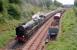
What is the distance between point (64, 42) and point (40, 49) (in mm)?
2936

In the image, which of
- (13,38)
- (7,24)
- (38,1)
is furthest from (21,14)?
(38,1)

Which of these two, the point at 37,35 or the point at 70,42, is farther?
the point at 37,35

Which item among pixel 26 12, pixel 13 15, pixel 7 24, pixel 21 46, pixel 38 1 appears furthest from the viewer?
pixel 38 1

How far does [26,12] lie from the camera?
55.6 meters

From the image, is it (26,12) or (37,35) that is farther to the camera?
(26,12)

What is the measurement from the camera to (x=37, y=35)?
34719 millimetres

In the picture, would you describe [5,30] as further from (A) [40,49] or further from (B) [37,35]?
(A) [40,49]

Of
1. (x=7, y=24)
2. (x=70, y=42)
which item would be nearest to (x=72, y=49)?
(x=70, y=42)

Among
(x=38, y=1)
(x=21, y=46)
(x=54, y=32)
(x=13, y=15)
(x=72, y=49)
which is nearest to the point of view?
(x=72, y=49)

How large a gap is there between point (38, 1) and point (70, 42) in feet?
233

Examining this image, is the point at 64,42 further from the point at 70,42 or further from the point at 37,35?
the point at 37,35

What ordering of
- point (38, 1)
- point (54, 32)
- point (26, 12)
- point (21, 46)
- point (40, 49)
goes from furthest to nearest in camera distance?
point (38, 1) < point (26, 12) < point (54, 32) < point (21, 46) < point (40, 49)

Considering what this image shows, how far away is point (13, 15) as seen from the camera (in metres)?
48.2

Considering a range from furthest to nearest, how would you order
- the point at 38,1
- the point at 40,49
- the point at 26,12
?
the point at 38,1, the point at 26,12, the point at 40,49
